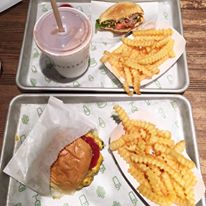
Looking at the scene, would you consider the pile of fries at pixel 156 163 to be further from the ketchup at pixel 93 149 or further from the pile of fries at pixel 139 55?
the pile of fries at pixel 139 55

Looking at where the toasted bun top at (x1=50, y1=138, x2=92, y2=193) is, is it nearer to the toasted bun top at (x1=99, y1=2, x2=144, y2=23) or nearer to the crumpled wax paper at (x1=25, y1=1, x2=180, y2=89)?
the crumpled wax paper at (x1=25, y1=1, x2=180, y2=89)

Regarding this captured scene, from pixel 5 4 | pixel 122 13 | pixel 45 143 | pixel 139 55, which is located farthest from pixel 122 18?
pixel 45 143

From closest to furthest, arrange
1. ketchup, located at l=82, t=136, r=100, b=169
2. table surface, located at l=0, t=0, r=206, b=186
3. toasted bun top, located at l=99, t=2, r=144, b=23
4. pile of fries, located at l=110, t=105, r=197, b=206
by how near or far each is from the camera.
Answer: pile of fries, located at l=110, t=105, r=197, b=206
ketchup, located at l=82, t=136, r=100, b=169
table surface, located at l=0, t=0, r=206, b=186
toasted bun top, located at l=99, t=2, r=144, b=23

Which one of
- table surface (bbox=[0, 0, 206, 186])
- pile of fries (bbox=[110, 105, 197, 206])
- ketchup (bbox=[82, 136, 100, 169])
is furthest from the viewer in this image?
table surface (bbox=[0, 0, 206, 186])

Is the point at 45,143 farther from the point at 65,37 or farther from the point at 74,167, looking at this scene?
the point at 65,37

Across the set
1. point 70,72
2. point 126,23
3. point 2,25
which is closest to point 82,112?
point 70,72

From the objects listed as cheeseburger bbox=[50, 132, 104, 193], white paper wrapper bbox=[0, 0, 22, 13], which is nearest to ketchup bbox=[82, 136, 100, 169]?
cheeseburger bbox=[50, 132, 104, 193]
